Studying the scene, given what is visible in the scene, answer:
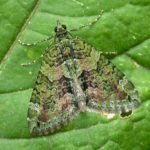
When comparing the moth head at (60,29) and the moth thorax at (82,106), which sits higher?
the moth head at (60,29)

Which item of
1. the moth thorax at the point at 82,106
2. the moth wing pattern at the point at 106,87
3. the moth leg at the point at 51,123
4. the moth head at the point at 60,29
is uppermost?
the moth head at the point at 60,29

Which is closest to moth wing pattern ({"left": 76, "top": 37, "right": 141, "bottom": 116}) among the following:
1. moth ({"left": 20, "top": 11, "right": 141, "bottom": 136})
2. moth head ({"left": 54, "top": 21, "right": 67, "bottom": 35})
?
moth ({"left": 20, "top": 11, "right": 141, "bottom": 136})

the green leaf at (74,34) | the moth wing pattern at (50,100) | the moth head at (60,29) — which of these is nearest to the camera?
the green leaf at (74,34)

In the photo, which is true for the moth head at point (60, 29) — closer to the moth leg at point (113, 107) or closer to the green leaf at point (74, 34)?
the green leaf at point (74, 34)

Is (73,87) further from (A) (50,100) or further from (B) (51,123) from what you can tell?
(B) (51,123)

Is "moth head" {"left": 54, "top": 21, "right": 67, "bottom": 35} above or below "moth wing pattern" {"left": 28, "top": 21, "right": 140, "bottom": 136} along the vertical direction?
above

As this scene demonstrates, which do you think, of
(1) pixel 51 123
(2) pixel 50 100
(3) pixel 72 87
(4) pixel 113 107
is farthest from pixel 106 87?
(1) pixel 51 123

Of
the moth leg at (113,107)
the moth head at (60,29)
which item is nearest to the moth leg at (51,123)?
the moth leg at (113,107)

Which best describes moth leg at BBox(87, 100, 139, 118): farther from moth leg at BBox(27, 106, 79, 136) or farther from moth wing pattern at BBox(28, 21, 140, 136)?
moth leg at BBox(27, 106, 79, 136)

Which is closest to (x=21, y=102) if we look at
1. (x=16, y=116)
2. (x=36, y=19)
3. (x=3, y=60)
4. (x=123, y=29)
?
(x=16, y=116)
